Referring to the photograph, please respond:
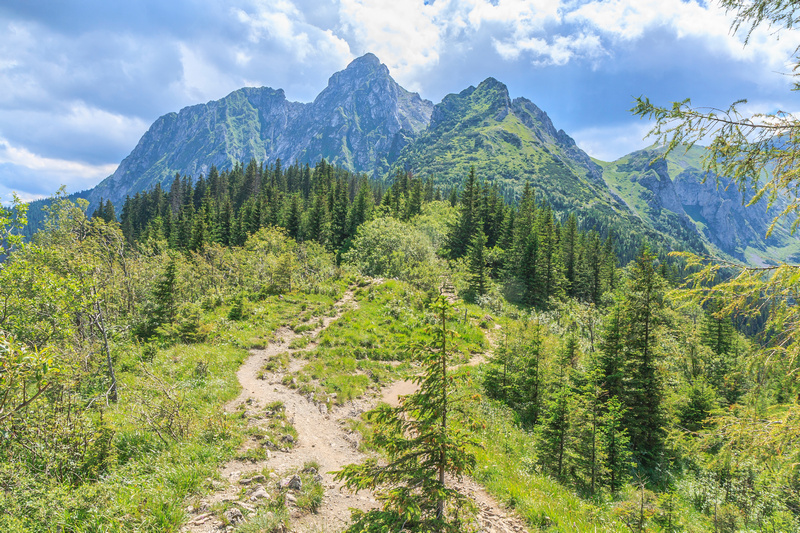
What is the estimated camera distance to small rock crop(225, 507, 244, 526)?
5.86m

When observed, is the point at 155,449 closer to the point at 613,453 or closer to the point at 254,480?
the point at 254,480

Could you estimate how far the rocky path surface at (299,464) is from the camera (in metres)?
6.28

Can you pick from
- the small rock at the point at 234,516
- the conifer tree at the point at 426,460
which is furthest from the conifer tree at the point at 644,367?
the small rock at the point at 234,516

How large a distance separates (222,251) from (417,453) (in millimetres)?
32724

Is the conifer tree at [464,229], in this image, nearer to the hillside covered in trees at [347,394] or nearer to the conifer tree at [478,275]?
the conifer tree at [478,275]

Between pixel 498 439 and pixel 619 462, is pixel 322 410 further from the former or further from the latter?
pixel 619 462

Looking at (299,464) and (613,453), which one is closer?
(299,464)

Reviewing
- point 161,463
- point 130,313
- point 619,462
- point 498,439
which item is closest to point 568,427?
point 498,439

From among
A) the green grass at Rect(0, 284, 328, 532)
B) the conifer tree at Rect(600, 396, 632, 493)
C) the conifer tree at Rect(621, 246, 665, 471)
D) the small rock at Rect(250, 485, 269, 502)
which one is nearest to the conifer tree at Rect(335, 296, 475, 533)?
the small rock at Rect(250, 485, 269, 502)

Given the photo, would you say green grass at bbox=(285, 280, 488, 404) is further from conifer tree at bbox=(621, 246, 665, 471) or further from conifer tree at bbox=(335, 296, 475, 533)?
conifer tree at bbox=(621, 246, 665, 471)

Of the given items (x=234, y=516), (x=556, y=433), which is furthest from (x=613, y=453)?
(x=234, y=516)

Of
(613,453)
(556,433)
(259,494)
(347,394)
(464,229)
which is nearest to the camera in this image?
(259,494)

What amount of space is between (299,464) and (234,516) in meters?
2.67

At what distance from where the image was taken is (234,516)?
596cm
